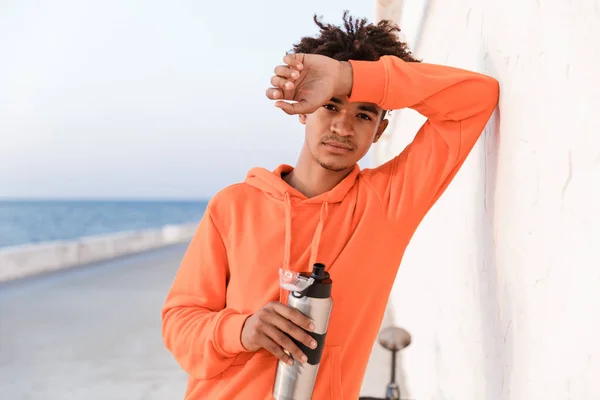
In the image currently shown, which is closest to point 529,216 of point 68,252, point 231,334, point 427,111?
point 427,111

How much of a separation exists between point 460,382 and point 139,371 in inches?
70.4

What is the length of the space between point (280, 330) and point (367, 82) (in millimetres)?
415

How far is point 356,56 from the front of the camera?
3.51 feet

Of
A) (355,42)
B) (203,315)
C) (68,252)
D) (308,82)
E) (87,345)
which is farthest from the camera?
(68,252)

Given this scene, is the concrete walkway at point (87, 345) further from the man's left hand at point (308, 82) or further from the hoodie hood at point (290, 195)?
the man's left hand at point (308, 82)

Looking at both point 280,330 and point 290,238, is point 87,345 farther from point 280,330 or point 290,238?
point 280,330

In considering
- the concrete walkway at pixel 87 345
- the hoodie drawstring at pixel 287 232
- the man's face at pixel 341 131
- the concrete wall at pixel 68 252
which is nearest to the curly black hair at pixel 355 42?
the man's face at pixel 341 131

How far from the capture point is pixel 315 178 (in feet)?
3.53

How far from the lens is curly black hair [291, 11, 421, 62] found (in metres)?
1.07

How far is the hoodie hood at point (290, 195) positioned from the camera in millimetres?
977

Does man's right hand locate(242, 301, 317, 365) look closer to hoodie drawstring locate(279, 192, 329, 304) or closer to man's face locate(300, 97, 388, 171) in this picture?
hoodie drawstring locate(279, 192, 329, 304)

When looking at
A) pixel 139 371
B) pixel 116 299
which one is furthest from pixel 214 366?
pixel 116 299

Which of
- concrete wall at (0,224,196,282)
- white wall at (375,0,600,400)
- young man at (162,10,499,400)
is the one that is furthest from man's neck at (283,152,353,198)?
A: concrete wall at (0,224,196,282)

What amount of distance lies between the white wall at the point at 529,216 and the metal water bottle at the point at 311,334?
27cm
